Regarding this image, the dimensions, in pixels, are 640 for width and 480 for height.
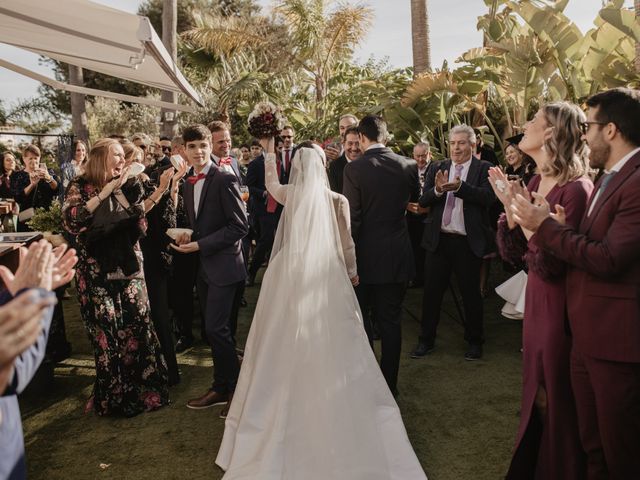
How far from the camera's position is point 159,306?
182 inches

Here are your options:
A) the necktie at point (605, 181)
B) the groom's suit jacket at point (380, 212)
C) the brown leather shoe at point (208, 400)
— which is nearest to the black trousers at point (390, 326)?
the groom's suit jacket at point (380, 212)

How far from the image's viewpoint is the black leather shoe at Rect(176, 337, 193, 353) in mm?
5559

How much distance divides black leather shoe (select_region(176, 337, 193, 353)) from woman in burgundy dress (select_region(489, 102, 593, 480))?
12.0ft

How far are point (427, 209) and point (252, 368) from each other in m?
2.73

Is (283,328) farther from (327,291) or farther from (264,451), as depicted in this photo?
(264,451)

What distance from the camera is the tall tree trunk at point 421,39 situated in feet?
34.9

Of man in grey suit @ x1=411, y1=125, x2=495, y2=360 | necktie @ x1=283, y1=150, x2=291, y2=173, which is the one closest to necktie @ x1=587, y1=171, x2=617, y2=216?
man in grey suit @ x1=411, y1=125, x2=495, y2=360

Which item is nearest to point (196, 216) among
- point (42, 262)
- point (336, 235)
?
point (336, 235)

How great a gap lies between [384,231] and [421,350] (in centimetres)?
162

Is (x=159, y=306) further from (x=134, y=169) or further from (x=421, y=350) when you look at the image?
(x=421, y=350)

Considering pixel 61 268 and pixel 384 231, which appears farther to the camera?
pixel 384 231

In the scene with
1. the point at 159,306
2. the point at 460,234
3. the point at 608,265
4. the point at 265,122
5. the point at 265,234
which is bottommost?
the point at 159,306

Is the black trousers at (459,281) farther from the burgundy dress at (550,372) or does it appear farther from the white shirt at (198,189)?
the white shirt at (198,189)

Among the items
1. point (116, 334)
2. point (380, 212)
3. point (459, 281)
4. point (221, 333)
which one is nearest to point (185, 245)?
point (221, 333)
